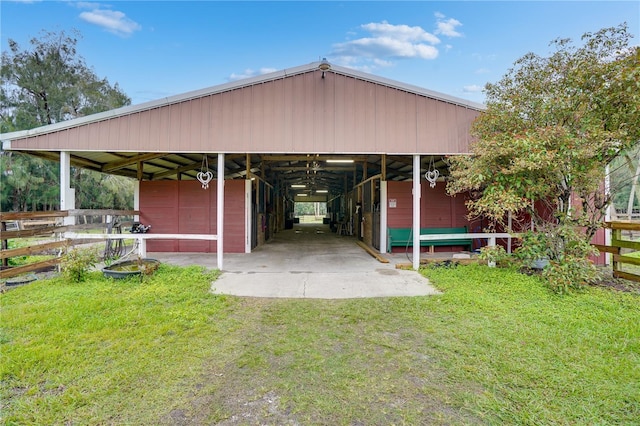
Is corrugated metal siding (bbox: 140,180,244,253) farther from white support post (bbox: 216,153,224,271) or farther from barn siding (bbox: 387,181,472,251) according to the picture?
barn siding (bbox: 387,181,472,251)

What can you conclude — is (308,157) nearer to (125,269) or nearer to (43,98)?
(125,269)

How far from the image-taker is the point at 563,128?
15.4ft

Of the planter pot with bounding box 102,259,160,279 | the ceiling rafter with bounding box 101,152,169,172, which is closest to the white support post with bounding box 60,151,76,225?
the planter pot with bounding box 102,259,160,279

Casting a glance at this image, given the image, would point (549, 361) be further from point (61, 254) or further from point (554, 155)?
point (61, 254)

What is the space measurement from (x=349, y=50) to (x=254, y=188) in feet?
32.1

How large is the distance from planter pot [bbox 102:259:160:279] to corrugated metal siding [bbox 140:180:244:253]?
2.81 metres

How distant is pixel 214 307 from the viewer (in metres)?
4.03

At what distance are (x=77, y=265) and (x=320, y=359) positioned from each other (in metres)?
4.69

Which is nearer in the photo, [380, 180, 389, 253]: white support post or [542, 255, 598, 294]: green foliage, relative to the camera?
[542, 255, 598, 294]: green foliage

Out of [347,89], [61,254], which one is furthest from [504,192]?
[61,254]

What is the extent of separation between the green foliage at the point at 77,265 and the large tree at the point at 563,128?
6613 mm

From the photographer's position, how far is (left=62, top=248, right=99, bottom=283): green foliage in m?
5.04

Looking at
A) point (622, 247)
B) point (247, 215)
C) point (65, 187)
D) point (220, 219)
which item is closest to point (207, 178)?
point (247, 215)

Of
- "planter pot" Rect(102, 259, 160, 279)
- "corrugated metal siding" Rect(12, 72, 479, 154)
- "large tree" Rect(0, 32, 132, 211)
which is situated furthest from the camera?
"large tree" Rect(0, 32, 132, 211)
